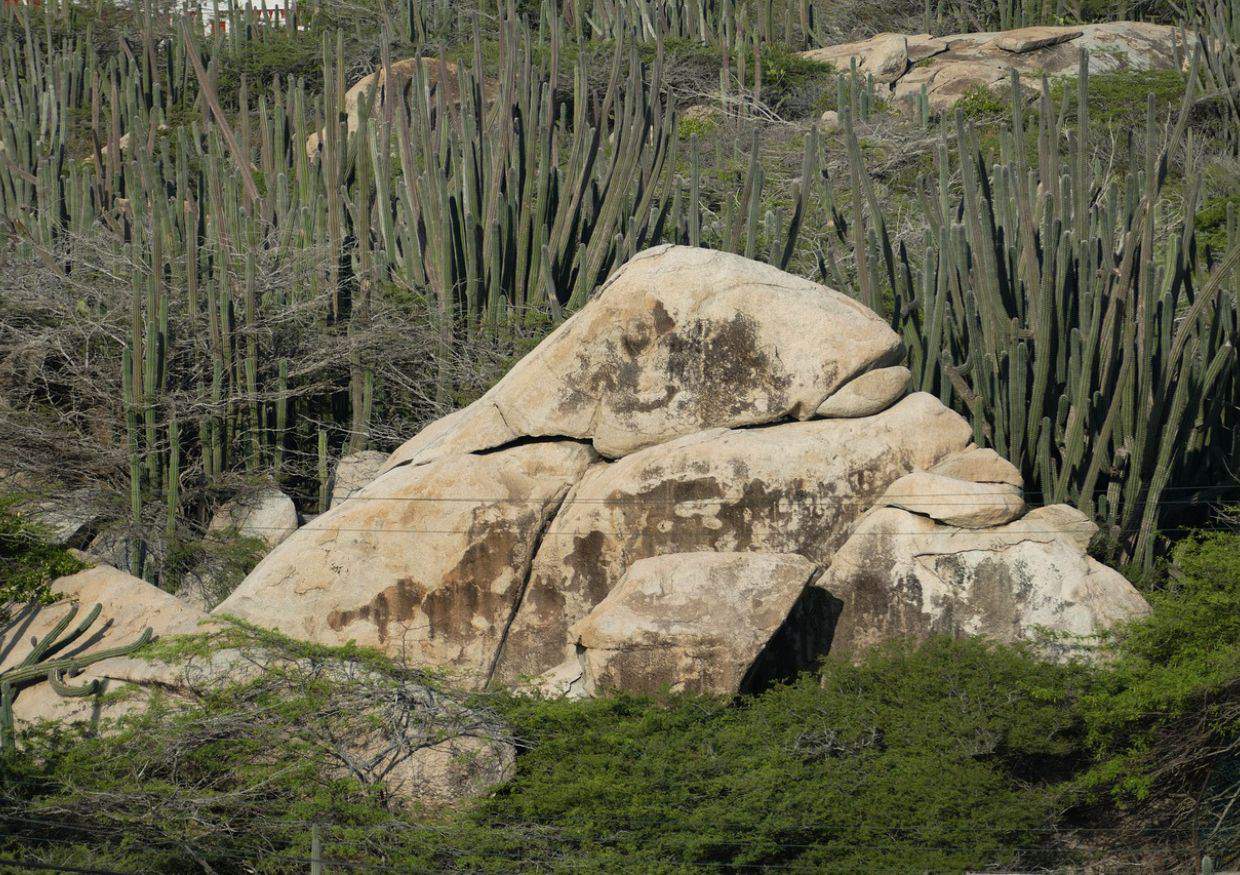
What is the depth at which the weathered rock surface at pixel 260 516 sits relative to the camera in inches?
571

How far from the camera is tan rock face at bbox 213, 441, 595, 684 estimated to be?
1160 cm

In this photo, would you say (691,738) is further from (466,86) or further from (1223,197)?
(1223,197)

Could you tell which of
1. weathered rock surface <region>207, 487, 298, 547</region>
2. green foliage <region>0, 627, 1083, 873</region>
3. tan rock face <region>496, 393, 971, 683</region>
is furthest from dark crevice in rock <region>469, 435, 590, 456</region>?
weathered rock surface <region>207, 487, 298, 547</region>

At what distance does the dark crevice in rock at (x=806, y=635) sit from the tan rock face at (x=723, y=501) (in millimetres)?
323

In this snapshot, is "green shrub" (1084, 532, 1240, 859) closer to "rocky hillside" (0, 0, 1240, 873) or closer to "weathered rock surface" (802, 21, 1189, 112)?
"rocky hillside" (0, 0, 1240, 873)

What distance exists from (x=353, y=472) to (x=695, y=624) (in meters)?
5.19

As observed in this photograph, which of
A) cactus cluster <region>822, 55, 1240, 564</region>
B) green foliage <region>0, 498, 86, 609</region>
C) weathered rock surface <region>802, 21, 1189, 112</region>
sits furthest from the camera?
weathered rock surface <region>802, 21, 1189, 112</region>

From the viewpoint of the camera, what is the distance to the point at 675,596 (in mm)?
10727

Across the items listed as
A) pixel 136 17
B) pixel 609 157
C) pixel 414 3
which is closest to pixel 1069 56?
pixel 414 3

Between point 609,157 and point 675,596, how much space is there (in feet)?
21.8

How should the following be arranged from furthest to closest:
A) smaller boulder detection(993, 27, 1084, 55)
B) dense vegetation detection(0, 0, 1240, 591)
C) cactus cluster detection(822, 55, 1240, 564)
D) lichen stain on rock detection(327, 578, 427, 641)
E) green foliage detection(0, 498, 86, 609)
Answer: smaller boulder detection(993, 27, 1084, 55), green foliage detection(0, 498, 86, 609), dense vegetation detection(0, 0, 1240, 591), cactus cluster detection(822, 55, 1240, 564), lichen stain on rock detection(327, 578, 427, 641)

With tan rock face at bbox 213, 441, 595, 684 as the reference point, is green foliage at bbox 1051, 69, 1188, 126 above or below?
above

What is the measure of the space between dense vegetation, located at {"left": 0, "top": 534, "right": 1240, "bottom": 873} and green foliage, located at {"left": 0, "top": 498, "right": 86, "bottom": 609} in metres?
2.13

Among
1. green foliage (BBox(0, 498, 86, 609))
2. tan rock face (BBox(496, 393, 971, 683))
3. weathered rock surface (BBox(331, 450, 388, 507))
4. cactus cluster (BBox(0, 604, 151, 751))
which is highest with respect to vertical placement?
tan rock face (BBox(496, 393, 971, 683))
